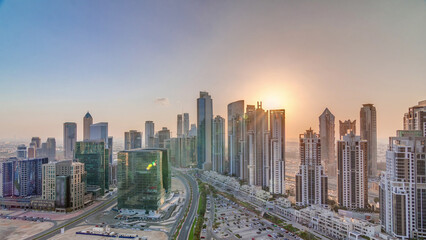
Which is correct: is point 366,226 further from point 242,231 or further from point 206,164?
point 206,164

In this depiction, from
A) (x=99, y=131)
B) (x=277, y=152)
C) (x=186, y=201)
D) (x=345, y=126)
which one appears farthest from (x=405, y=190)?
(x=99, y=131)

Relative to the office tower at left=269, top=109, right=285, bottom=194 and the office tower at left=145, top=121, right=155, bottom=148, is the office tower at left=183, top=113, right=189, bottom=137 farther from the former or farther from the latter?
the office tower at left=269, top=109, right=285, bottom=194

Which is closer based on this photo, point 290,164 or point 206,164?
point 206,164

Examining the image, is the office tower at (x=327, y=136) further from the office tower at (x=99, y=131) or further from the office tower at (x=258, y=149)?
the office tower at (x=99, y=131)

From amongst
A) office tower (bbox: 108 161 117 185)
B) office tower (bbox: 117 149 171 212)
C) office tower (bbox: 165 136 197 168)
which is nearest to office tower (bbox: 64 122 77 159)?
office tower (bbox: 108 161 117 185)

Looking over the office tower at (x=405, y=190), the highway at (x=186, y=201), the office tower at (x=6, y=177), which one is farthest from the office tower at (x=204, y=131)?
the office tower at (x=405, y=190)

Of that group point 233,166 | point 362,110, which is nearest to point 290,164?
point 233,166
